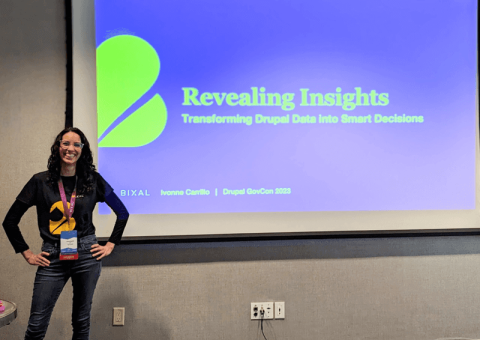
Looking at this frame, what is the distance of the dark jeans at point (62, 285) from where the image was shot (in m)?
1.82

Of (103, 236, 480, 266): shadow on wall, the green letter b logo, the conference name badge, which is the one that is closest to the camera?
the conference name badge

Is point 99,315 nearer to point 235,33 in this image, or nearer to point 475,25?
point 235,33

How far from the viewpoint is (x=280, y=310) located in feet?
8.35

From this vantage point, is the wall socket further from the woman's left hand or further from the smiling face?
the smiling face

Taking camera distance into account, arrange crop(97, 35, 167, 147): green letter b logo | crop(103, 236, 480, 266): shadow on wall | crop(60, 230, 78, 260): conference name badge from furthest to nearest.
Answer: crop(103, 236, 480, 266): shadow on wall
crop(97, 35, 167, 147): green letter b logo
crop(60, 230, 78, 260): conference name badge

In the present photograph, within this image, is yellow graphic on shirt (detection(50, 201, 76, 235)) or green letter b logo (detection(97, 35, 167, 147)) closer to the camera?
yellow graphic on shirt (detection(50, 201, 76, 235))

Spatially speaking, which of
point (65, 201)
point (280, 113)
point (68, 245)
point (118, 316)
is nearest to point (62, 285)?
point (68, 245)

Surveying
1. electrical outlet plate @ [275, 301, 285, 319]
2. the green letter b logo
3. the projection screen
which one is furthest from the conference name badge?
electrical outlet plate @ [275, 301, 285, 319]

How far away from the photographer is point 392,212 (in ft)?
8.40

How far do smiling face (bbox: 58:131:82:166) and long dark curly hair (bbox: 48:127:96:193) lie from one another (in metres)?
0.02

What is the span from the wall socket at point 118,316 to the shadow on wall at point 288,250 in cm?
27

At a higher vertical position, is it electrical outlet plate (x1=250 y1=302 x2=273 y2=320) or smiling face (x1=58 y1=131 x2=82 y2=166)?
smiling face (x1=58 y1=131 x2=82 y2=166)

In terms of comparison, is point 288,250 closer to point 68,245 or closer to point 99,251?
point 99,251

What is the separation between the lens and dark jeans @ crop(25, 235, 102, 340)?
182 centimetres
